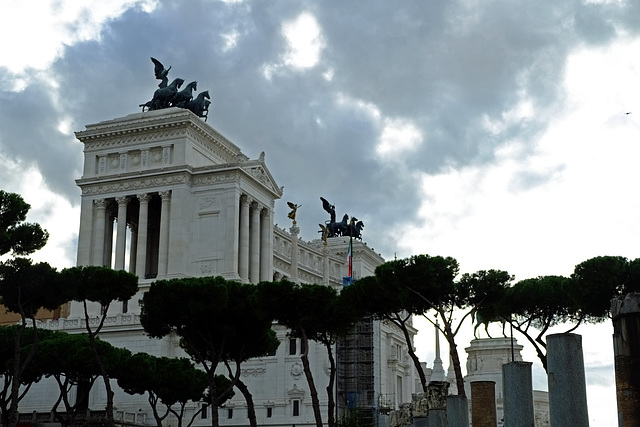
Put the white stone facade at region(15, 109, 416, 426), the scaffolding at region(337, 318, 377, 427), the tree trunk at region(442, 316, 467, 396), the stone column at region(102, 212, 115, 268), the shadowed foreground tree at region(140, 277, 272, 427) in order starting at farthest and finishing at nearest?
the stone column at region(102, 212, 115, 268)
the white stone facade at region(15, 109, 416, 426)
the scaffolding at region(337, 318, 377, 427)
the shadowed foreground tree at region(140, 277, 272, 427)
the tree trunk at region(442, 316, 467, 396)

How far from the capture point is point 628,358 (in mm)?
13062

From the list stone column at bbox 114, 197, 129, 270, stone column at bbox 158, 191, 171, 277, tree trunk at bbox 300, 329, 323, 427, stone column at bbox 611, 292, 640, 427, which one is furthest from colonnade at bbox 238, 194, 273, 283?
stone column at bbox 611, 292, 640, 427

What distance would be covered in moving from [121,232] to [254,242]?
10.7m

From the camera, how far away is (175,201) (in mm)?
71438

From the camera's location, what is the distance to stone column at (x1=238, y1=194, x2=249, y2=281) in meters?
71.6

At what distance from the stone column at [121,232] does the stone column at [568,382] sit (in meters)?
61.7

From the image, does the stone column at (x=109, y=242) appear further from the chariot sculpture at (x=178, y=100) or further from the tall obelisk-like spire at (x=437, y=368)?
the tall obelisk-like spire at (x=437, y=368)

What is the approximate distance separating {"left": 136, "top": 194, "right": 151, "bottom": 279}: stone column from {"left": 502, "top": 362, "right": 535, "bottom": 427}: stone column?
190 feet

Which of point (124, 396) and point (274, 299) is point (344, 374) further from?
point (274, 299)

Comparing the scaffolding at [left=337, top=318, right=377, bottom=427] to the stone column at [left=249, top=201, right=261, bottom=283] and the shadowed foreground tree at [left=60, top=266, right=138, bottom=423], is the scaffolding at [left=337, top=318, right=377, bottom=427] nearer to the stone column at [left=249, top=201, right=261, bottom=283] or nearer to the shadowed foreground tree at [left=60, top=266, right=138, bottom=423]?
the stone column at [left=249, top=201, right=261, bottom=283]

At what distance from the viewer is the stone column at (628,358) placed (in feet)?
→ 42.3

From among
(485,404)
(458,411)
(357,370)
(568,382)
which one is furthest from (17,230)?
(568,382)

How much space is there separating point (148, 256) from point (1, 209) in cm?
3942

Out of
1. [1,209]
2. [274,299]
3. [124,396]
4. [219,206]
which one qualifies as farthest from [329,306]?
[219,206]
